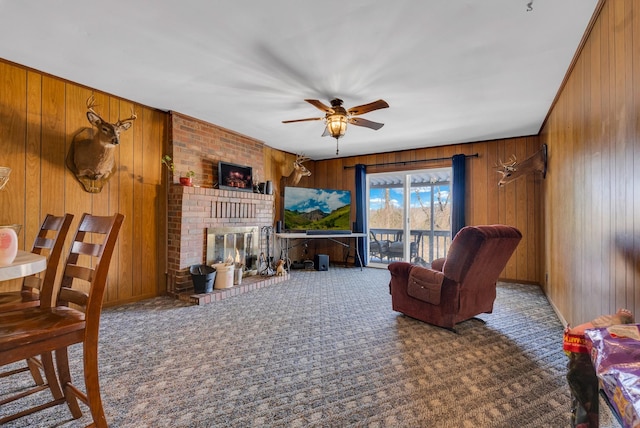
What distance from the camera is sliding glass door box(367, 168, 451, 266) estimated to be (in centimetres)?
554

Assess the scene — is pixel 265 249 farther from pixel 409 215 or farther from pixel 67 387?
pixel 67 387

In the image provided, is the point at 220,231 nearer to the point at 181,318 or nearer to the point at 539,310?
the point at 181,318

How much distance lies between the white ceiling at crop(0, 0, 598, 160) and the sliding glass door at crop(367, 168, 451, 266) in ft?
6.86

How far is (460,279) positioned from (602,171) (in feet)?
4.15

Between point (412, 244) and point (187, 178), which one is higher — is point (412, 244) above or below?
below

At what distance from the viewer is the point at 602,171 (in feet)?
6.11

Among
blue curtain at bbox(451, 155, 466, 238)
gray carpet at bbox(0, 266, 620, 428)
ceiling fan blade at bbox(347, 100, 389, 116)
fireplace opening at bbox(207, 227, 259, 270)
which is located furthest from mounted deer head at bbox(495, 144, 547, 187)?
fireplace opening at bbox(207, 227, 259, 270)

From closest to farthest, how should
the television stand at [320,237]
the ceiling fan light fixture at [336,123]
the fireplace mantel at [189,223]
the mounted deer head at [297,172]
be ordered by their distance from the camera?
1. the ceiling fan light fixture at [336,123]
2. the fireplace mantel at [189,223]
3. the television stand at [320,237]
4. the mounted deer head at [297,172]

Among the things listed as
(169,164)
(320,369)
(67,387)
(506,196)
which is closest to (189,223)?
(169,164)

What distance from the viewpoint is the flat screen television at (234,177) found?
4375 mm

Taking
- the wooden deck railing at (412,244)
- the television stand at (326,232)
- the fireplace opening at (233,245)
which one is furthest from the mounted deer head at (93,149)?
the wooden deck railing at (412,244)

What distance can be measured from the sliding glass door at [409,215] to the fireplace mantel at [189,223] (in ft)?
10.4

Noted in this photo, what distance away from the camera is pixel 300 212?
5.64 m

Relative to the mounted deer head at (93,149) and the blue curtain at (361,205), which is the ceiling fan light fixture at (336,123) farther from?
the blue curtain at (361,205)
